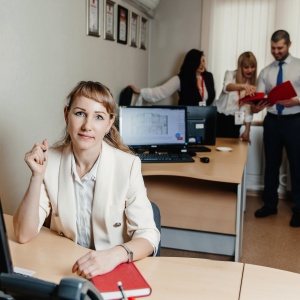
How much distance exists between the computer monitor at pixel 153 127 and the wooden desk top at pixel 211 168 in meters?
0.23

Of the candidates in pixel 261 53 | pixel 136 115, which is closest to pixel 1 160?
pixel 136 115

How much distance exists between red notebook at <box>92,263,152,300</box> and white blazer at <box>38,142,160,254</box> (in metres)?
0.28

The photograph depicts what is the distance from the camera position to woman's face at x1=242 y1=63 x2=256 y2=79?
377 centimetres

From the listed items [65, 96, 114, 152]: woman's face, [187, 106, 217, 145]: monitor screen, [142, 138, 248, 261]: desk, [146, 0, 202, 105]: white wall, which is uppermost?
[146, 0, 202, 105]: white wall

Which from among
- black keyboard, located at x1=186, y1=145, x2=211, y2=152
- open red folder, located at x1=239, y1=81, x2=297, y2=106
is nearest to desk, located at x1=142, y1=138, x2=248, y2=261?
black keyboard, located at x1=186, y1=145, x2=211, y2=152

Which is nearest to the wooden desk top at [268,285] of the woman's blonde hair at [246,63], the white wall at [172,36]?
the woman's blonde hair at [246,63]

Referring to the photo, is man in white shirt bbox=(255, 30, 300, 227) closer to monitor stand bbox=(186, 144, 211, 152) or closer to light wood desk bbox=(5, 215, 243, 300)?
monitor stand bbox=(186, 144, 211, 152)

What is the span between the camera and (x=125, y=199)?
147 centimetres

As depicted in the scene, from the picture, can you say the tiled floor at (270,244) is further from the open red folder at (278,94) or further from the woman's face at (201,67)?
the woman's face at (201,67)

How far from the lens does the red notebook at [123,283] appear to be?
1.03 m

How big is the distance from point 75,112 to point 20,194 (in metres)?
1.03

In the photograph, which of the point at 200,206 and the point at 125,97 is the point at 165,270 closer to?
the point at 200,206

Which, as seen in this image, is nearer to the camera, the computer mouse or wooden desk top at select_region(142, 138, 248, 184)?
wooden desk top at select_region(142, 138, 248, 184)

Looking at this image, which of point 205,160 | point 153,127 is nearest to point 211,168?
point 205,160
